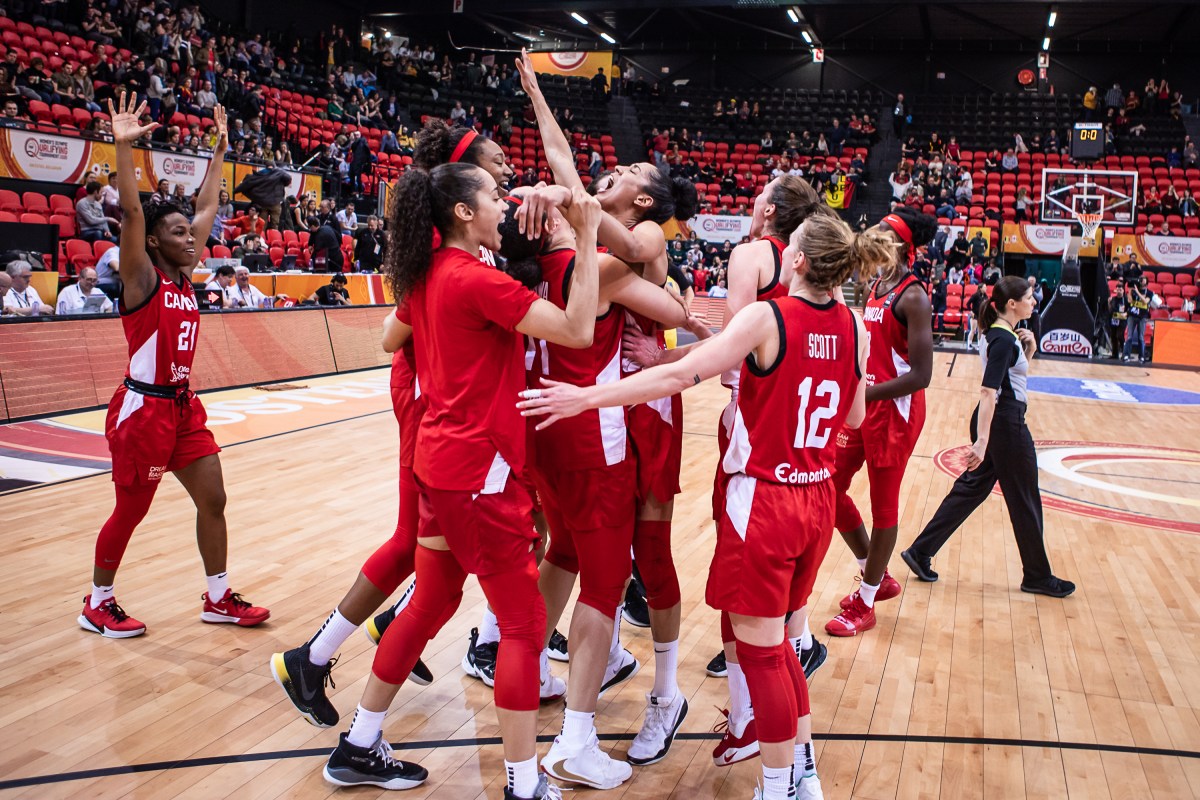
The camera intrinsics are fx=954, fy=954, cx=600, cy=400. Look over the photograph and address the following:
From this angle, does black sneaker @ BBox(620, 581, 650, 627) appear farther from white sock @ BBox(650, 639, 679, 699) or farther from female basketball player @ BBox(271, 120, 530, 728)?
female basketball player @ BBox(271, 120, 530, 728)

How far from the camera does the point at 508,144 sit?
27.2 metres

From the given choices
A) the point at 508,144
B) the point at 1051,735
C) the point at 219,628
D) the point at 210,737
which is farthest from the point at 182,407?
the point at 508,144

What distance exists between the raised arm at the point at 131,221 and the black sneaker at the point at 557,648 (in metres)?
2.18

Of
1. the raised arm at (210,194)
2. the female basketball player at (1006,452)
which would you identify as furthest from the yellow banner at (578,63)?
the raised arm at (210,194)

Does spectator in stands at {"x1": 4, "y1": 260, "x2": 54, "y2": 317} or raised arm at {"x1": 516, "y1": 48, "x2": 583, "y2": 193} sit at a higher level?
raised arm at {"x1": 516, "y1": 48, "x2": 583, "y2": 193}

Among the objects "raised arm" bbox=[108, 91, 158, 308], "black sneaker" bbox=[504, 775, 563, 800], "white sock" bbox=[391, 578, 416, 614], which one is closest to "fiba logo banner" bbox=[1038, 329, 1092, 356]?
"white sock" bbox=[391, 578, 416, 614]

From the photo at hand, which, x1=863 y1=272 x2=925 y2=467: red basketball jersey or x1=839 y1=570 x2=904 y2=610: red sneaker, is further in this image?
x1=839 y1=570 x2=904 y2=610: red sneaker

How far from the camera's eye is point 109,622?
3986 mm

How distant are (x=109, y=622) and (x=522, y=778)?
228 centimetres

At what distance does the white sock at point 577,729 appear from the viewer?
296cm

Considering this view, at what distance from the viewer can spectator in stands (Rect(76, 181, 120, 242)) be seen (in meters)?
11.6

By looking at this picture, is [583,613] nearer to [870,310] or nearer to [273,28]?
[870,310]

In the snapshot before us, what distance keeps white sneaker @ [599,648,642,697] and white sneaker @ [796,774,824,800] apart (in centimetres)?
107

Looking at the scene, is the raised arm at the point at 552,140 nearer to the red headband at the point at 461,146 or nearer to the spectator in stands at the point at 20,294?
the red headband at the point at 461,146
